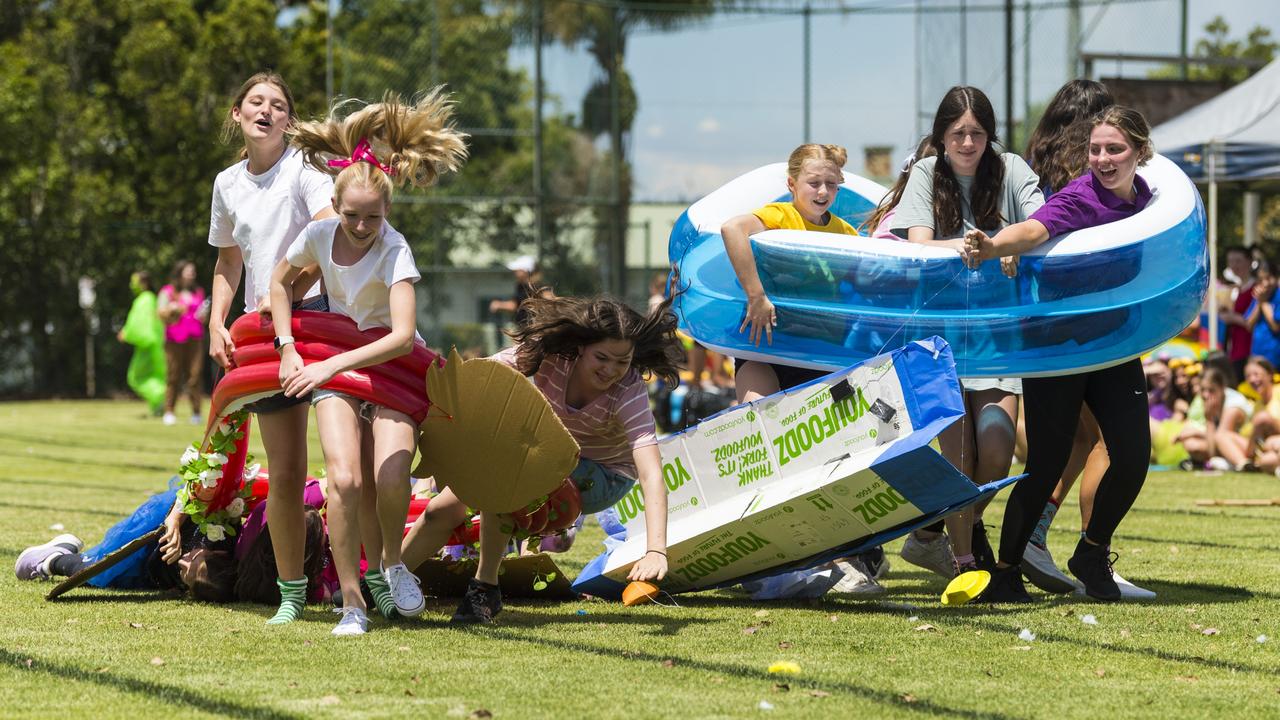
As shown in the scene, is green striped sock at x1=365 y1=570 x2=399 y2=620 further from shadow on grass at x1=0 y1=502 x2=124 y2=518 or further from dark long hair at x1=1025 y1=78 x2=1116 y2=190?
shadow on grass at x1=0 y1=502 x2=124 y2=518

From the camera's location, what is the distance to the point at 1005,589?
5434mm

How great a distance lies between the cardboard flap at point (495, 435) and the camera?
489 cm

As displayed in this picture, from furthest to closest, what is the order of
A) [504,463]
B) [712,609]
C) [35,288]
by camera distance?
1. [35,288]
2. [712,609]
3. [504,463]

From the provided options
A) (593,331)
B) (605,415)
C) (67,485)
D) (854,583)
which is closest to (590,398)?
(605,415)

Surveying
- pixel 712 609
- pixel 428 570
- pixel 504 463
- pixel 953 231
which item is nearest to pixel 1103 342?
pixel 953 231

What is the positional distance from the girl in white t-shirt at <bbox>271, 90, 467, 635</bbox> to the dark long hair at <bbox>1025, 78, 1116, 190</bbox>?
2397mm

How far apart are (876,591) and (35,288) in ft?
67.8

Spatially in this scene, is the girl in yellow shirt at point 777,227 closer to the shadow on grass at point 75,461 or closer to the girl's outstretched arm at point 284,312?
the girl's outstretched arm at point 284,312

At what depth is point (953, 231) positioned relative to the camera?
5484 millimetres

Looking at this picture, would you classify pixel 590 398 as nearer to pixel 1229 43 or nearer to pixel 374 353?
pixel 374 353

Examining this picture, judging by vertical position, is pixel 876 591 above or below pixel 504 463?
below

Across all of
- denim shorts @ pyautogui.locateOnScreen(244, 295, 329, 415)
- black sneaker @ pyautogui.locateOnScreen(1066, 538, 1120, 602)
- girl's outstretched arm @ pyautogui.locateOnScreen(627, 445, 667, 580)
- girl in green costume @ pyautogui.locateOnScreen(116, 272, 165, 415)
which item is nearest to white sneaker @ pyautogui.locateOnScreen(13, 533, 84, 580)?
denim shorts @ pyautogui.locateOnScreen(244, 295, 329, 415)

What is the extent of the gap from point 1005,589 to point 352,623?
2.29 meters

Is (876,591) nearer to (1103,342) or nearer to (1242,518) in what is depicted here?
(1103,342)
